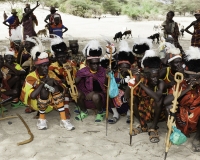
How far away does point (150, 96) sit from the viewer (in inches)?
150

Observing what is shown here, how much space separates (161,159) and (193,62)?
138 centimetres

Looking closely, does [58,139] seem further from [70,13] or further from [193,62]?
[70,13]

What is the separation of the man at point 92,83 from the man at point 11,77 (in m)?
1.25

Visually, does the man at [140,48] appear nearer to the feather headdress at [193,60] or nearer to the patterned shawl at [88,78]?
the patterned shawl at [88,78]

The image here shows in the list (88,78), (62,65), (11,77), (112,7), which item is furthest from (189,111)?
(112,7)

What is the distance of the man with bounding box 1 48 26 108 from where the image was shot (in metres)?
5.00

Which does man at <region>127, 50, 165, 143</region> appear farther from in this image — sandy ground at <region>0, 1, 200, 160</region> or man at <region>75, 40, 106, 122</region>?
man at <region>75, 40, 106, 122</region>

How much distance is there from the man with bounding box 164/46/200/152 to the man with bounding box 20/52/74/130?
1692 millimetres

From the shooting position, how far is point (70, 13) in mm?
28391

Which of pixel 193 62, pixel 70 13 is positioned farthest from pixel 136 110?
pixel 70 13

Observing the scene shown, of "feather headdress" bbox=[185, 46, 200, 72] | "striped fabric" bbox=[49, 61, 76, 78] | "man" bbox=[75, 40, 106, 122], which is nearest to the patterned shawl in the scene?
"man" bbox=[75, 40, 106, 122]

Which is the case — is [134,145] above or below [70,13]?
below

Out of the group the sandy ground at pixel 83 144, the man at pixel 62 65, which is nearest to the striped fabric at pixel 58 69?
the man at pixel 62 65

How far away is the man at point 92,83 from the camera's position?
4488 mm
